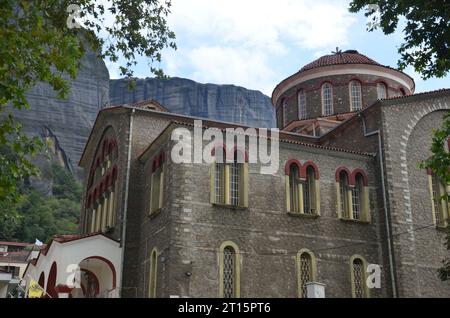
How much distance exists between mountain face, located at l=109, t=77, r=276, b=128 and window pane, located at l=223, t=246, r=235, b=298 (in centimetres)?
7988

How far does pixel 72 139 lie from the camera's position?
8231cm

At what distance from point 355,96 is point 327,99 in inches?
53.0

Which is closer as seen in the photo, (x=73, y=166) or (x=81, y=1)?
(x=81, y=1)

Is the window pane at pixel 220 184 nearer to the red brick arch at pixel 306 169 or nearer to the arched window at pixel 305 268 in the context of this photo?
the red brick arch at pixel 306 169

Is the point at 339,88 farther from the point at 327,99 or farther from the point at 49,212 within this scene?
the point at 49,212

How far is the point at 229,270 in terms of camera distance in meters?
19.2

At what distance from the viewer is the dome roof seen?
29.3 meters

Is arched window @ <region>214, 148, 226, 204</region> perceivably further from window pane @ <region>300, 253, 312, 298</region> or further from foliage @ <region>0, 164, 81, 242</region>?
foliage @ <region>0, 164, 81, 242</region>

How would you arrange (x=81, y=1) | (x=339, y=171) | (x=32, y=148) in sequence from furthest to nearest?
1. (x=339, y=171)
2. (x=81, y=1)
3. (x=32, y=148)

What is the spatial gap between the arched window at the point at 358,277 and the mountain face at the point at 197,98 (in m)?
78.1

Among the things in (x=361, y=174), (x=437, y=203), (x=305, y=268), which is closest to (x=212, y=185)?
(x=305, y=268)
